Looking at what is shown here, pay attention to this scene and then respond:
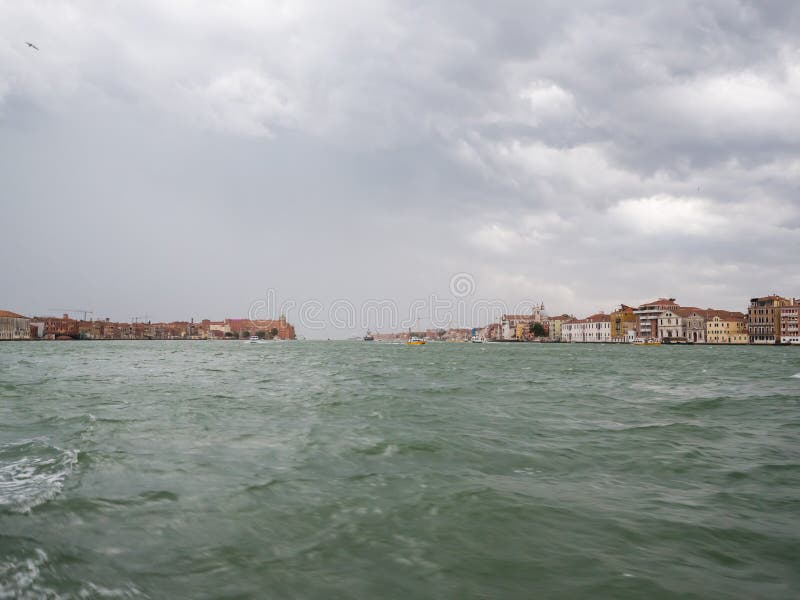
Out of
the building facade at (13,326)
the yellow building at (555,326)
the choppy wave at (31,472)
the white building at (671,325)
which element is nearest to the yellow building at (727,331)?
the white building at (671,325)

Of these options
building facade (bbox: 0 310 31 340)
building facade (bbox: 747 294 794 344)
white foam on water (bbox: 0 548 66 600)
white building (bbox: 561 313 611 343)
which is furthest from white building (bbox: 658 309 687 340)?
building facade (bbox: 0 310 31 340)

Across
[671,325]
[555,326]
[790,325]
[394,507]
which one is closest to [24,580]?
[394,507]

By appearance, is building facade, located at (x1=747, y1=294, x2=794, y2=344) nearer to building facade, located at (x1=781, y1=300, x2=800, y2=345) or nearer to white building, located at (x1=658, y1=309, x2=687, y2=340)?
building facade, located at (x1=781, y1=300, x2=800, y2=345)

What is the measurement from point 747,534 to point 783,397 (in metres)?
14.4

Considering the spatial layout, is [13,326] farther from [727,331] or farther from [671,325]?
[727,331]

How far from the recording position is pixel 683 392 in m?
17.3

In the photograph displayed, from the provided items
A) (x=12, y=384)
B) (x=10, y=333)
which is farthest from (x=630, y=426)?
(x=10, y=333)

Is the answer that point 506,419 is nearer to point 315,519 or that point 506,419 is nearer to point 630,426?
point 630,426

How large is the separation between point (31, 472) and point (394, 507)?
440 cm

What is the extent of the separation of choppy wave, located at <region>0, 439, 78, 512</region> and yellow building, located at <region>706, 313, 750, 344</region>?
489 ft

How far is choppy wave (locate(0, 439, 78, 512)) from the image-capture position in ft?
16.1

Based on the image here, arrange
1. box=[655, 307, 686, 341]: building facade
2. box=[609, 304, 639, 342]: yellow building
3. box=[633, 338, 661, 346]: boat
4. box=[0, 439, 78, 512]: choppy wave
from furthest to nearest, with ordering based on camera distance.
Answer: box=[609, 304, 639, 342]: yellow building
box=[655, 307, 686, 341]: building facade
box=[633, 338, 661, 346]: boat
box=[0, 439, 78, 512]: choppy wave

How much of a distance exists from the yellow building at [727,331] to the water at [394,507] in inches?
5474

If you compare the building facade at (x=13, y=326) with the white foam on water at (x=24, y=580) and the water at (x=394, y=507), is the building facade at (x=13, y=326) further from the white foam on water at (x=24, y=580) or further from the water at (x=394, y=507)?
→ the white foam on water at (x=24, y=580)
